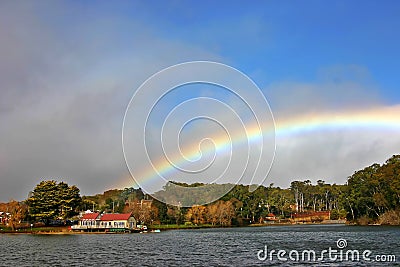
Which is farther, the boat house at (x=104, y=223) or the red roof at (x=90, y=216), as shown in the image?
the red roof at (x=90, y=216)

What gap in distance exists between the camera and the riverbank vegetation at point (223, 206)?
282ft

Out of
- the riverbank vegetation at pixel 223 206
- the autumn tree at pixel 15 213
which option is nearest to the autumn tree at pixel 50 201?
the riverbank vegetation at pixel 223 206

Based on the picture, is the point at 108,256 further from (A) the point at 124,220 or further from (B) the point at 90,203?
(B) the point at 90,203

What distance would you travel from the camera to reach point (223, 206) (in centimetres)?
10925

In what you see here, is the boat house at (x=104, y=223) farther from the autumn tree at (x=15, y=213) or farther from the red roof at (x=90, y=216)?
the autumn tree at (x=15, y=213)

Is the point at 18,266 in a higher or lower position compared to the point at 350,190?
lower

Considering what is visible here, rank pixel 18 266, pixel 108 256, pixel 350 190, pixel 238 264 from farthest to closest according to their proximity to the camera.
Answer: pixel 350 190
pixel 108 256
pixel 18 266
pixel 238 264

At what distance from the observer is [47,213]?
8431 cm

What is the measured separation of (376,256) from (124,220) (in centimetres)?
5725

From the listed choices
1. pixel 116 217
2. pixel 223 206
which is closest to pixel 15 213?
pixel 116 217

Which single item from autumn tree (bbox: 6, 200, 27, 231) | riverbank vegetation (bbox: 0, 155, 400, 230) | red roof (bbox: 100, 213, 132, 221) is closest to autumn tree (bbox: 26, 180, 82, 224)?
riverbank vegetation (bbox: 0, 155, 400, 230)

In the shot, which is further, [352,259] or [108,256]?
[108,256]

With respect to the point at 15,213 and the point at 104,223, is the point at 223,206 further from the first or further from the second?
the point at 15,213

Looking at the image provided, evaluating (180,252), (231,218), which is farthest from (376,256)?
(231,218)
